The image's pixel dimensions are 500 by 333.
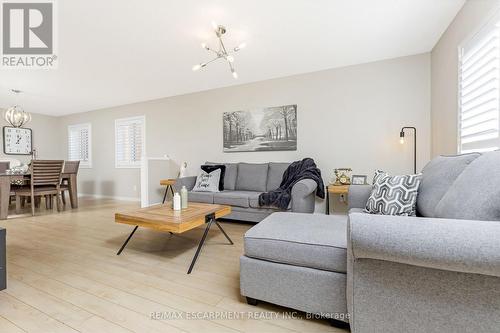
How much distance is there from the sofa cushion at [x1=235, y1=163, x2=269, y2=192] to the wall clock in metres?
6.02

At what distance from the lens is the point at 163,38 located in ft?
8.61

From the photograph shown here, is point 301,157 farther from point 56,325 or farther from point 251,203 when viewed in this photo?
point 56,325

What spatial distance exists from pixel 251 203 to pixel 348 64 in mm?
2462

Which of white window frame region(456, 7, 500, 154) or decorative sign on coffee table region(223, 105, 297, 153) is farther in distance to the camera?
decorative sign on coffee table region(223, 105, 297, 153)

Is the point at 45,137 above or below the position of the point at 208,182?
above

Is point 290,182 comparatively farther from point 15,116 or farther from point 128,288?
point 15,116

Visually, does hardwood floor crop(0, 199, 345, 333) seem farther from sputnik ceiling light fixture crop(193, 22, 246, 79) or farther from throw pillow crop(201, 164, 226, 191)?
sputnik ceiling light fixture crop(193, 22, 246, 79)

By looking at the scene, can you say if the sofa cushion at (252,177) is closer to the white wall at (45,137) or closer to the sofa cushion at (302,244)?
the sofa cushion at (302,244)

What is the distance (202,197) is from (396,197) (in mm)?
2457

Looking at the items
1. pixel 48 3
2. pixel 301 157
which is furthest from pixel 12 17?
pixel 301 157

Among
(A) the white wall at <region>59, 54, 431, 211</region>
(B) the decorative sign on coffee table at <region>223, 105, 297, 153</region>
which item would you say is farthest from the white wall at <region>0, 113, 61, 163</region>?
(B) the decorative sign on coffee table at <region>223, 105, 297, 153</region>

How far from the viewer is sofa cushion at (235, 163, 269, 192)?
143 inches

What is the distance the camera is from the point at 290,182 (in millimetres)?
3252

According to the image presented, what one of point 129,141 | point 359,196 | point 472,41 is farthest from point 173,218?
point 129,141
